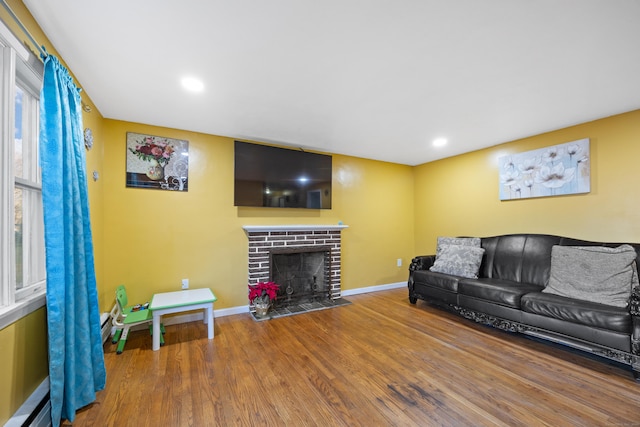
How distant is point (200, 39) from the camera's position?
1.70m

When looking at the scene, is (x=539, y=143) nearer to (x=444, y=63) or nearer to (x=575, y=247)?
(x=575, y=247)

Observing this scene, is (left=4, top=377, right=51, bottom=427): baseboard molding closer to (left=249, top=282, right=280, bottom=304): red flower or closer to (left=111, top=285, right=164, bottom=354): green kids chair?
(left=111, top=285, right=164, bottom=354): green kids chair

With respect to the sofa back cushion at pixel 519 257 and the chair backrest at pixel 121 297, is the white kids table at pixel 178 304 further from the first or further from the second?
the sofa back cushion at pixel 519 257

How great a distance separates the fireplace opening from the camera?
3.84 m

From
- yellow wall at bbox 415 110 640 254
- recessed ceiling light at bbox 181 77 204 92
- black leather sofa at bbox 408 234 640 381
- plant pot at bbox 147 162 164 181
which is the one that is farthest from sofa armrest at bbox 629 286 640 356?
plant pot at bbox 147 162 164 181

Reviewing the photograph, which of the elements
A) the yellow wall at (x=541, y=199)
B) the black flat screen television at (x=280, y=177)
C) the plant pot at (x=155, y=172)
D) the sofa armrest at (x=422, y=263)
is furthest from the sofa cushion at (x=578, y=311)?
the plant pot at (x=155, y=172)

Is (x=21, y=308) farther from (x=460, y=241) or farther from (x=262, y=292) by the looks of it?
(x=460, y=241)

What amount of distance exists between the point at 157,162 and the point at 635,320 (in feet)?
15.5

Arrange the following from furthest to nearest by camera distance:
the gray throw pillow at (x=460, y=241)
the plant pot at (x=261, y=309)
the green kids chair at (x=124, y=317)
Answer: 1. the gray throw pillow at (x=460, y=241)
2. the plant pot at (x=261, y=309)
3. the green kids chair at (x=124, y=317)

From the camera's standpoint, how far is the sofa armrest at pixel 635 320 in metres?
2.02

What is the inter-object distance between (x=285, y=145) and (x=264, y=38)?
89.2 inches

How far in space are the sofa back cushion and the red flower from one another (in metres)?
2.81

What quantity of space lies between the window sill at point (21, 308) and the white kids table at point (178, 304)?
1.00m

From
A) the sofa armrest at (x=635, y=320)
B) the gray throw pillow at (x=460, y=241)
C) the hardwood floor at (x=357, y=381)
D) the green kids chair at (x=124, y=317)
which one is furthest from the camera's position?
the gray throw pillow at (x=460, y=241)
